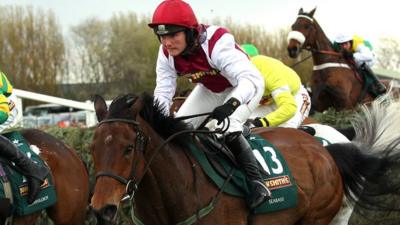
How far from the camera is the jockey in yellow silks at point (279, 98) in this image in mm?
5762

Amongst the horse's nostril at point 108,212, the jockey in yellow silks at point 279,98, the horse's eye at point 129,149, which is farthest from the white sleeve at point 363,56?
the horse's nostril at point 108,212

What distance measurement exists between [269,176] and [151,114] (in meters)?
1.04

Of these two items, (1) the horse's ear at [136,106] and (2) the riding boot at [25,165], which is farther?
(2) the riding boot at [25,165]

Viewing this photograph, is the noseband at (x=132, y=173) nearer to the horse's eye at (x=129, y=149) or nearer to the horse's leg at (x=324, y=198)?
the horse's eye at (x=129, y=149)

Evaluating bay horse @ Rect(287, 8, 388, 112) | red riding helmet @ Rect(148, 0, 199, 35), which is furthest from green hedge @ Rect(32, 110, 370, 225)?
red riding helmet @ Rect(148, 0, 199, 35)

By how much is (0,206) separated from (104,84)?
104 feet

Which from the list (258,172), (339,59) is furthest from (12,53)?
(258,172)

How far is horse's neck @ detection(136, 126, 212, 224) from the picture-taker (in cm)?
379

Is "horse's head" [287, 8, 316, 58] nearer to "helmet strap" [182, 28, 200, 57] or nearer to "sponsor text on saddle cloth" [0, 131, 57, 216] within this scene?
"sponsor text on saddle cloth" [0, 131, 57, 216]

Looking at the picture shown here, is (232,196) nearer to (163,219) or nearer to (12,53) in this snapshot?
(163,219)

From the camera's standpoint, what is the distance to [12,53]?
126 feet

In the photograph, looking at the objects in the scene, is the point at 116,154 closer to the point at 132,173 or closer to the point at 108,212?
the point at 132,173

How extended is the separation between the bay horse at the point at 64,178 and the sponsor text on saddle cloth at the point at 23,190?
0.20 metres

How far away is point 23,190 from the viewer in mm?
5914
